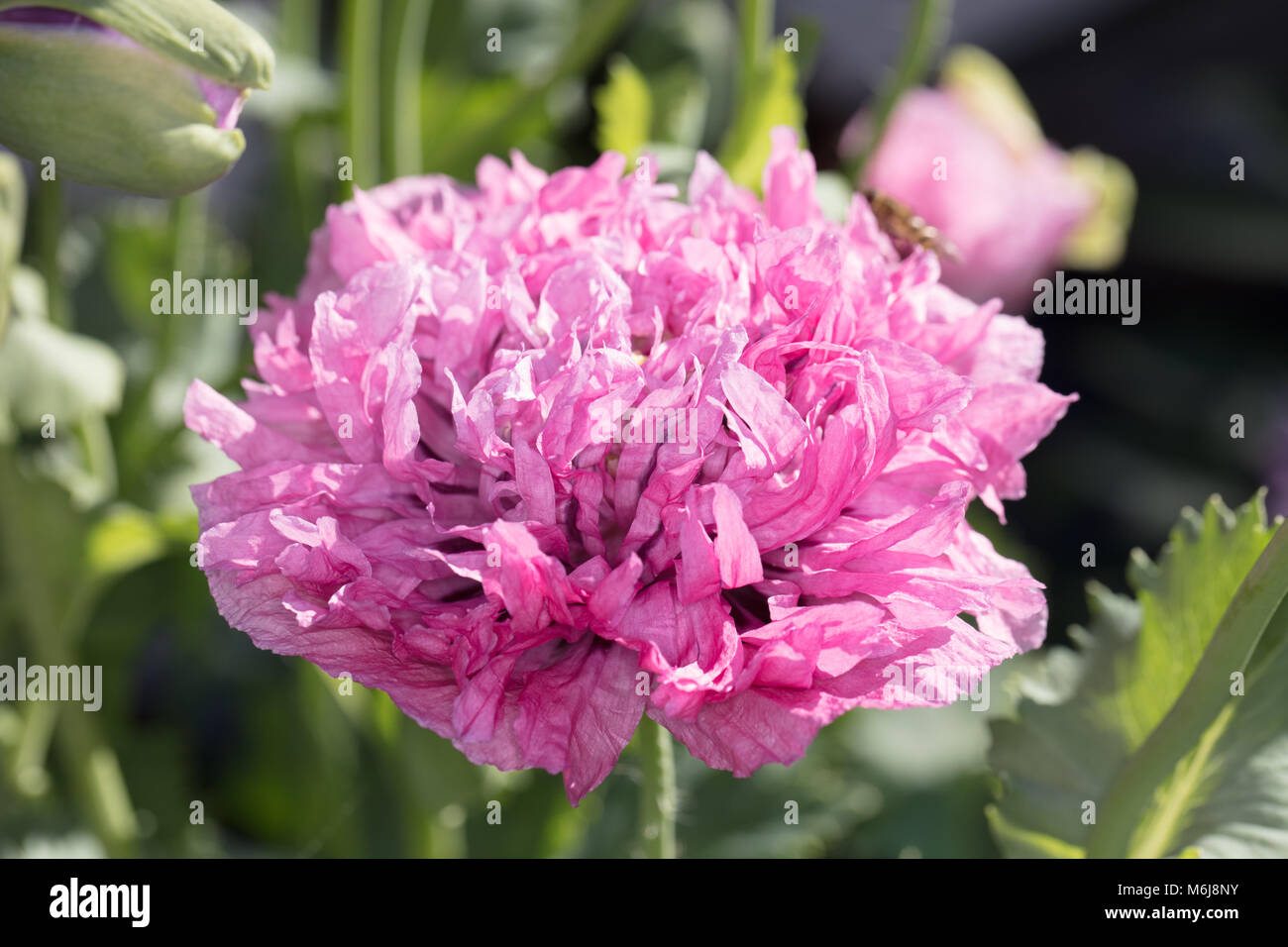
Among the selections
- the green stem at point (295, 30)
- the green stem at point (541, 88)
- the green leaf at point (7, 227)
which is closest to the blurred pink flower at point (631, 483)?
the green leaf at point (7, 227)

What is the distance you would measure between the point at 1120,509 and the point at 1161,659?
927 millimetres

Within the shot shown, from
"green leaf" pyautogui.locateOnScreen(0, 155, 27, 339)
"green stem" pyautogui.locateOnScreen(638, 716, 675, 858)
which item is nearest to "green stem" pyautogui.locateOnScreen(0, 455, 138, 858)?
"green leaf" pyautogui.locateOnScreen(0, 155, 27, 339)

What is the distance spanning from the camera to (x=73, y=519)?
27.5 inches

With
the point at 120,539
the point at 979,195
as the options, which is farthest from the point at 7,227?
the point at 979,195

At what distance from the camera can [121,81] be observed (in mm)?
507

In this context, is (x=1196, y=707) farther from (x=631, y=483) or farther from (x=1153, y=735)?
(x=631, y=483)

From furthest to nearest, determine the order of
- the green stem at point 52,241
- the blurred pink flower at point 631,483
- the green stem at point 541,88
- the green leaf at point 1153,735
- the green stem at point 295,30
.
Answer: the green stem at point 295,30
the green stem at point 541,88
the green stem at point 52,241
the green leaf at point 1153,735
the blurred pink flower at point 631,483

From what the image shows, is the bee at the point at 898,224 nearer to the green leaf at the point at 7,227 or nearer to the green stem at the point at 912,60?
the green stem at the point at 912,60

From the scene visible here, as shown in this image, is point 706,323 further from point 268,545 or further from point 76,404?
point 76,404

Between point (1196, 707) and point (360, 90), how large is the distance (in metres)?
0.50

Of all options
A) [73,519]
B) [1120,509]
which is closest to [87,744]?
[73,519]

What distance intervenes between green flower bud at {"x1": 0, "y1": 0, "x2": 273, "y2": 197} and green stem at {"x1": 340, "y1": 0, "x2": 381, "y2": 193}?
17cm

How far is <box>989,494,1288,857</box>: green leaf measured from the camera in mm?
A: 551

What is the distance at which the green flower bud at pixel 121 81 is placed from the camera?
499 millimetres
